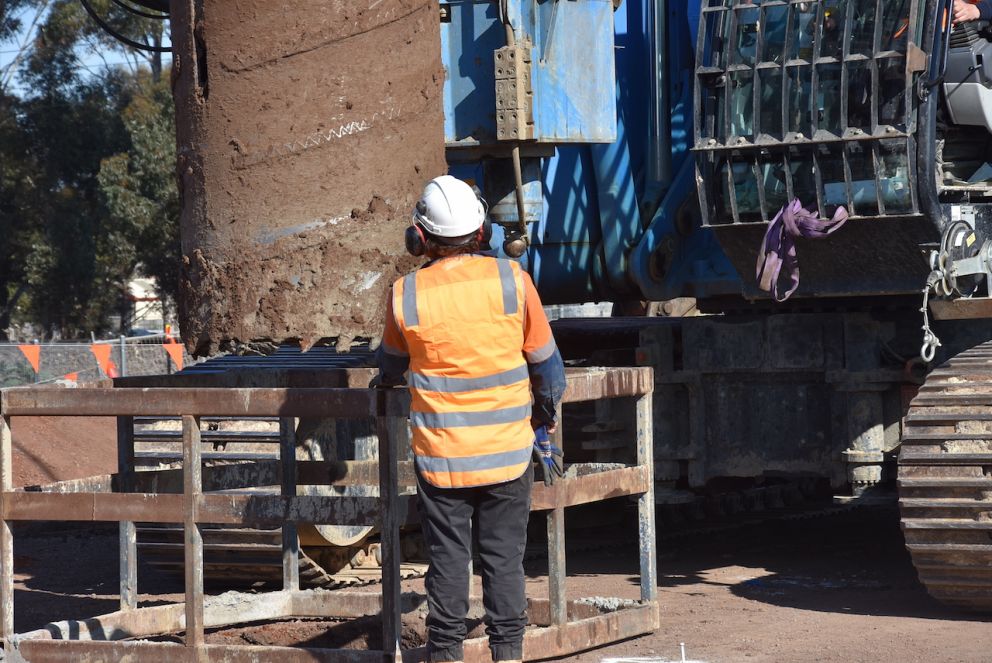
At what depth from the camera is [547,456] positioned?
5695mm

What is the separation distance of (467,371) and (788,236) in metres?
2.58

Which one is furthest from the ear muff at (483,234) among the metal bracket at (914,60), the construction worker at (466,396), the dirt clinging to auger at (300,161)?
the metal bracket at (914,60)

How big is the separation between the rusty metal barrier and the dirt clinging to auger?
0.36m

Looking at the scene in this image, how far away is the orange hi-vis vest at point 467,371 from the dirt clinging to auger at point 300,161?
2.53ft

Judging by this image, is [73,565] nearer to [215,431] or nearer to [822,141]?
[215,431]

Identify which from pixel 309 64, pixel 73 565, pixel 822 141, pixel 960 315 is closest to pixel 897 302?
pixel 960 315

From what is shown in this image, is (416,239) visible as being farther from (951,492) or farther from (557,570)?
(951,492)

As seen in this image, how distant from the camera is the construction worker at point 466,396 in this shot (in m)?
5.05

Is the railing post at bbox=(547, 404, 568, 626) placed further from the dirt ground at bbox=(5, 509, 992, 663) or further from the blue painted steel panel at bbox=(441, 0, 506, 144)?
the blue painted steel panel at bbox=(441, 0, 506, 144)

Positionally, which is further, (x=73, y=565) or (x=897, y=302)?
(x=73, y=565)

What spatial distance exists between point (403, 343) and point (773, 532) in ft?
18.3

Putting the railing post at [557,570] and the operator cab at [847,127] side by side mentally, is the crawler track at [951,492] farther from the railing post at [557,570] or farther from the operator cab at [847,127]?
the railing post at [557,570]

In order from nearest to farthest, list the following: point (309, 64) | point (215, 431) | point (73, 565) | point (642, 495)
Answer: point (309, 64) → point (642, 495) → point (215, 431) → point (73, 565)

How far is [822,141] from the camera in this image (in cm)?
691
